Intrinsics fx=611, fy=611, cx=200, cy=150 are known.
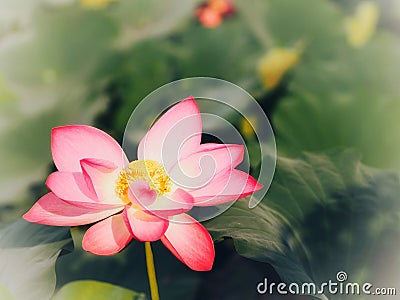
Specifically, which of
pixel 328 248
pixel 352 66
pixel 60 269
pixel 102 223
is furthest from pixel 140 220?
pixel 352 66

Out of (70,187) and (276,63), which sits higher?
(276,63)

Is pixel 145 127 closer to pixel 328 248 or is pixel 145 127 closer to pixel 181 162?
pixel 181 162

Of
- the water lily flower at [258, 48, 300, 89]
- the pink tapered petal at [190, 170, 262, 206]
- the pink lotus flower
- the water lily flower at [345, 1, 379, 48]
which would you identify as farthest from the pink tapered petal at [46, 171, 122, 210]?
the water lily flower at [345, 1, 379, 48]

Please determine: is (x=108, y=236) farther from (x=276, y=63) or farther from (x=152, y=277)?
(x=276, y=63)

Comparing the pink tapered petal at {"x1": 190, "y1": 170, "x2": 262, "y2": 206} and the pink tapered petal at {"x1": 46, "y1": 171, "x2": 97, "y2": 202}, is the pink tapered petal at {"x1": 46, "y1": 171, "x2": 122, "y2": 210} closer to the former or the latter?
the pink tapered petal at {"x1": 46, "y1": 171, "x2": 97, "y2": 202}

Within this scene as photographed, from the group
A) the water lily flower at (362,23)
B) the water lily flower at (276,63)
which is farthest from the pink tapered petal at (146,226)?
the water lily flower at (362,23)

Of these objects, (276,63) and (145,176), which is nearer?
(145,176)

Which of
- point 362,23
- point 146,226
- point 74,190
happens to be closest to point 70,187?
point 74,190
